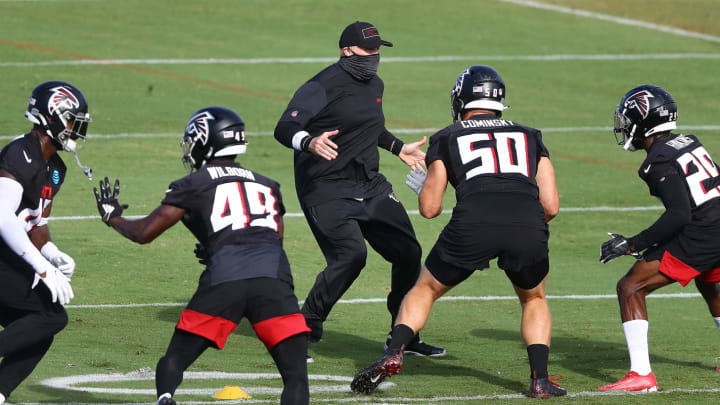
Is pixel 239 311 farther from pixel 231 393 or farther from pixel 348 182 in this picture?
pixel 348 182

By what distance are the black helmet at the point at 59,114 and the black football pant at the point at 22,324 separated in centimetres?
82

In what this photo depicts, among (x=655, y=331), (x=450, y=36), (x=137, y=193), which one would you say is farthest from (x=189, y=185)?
(x=450, y=36)

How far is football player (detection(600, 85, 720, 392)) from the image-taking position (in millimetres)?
7227

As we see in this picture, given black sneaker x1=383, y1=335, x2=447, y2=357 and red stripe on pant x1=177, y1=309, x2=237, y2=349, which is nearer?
red stripe on pant x1=177, y1=309, x2=237, y2=349

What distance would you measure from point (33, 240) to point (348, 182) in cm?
245

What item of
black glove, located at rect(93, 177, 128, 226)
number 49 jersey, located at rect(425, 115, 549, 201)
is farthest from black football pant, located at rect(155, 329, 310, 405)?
number 49 jersey, located at rect(425, 115, 549, 201)

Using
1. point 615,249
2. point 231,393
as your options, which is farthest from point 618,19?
point 231,393

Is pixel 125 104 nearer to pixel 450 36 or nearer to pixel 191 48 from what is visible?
pixel 191 48

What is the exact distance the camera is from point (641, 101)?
7594 millimetres

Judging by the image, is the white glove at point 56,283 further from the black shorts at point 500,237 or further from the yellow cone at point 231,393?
the black shorts at point 500,237

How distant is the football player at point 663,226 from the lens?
7227 mm

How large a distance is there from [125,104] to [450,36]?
7.60 meters

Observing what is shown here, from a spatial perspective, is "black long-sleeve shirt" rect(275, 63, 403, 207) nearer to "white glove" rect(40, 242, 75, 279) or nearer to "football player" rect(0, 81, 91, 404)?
"football player" rect(0, 81, 91, 404)

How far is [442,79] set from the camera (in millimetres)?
19703
